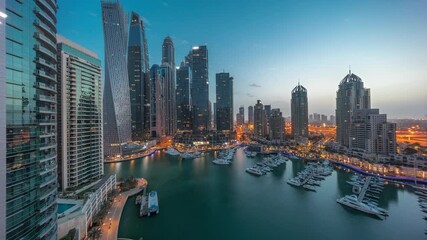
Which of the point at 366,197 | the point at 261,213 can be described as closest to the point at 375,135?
the point at 366,197

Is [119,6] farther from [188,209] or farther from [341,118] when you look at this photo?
[341,118]

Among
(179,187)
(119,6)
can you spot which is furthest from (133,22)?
(179,187)

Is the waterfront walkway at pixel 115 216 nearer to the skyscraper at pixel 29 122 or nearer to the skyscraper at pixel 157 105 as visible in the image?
the skyscraper at pixel 29 122

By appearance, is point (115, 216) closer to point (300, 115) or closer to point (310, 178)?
point (310, 178)

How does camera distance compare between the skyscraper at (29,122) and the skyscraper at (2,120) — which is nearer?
the skyscraper at (2,120)

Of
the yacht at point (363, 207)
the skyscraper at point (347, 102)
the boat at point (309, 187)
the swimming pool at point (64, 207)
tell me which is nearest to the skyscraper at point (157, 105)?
the boat at point (309, 187)

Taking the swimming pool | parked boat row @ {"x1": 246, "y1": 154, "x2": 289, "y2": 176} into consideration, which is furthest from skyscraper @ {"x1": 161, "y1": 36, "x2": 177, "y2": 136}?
the swimming pool
